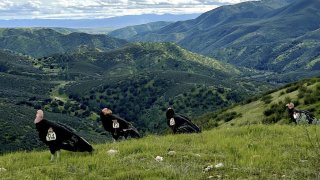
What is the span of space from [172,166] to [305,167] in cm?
329

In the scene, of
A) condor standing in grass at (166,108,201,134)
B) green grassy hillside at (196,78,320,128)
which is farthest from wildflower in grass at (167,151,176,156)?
green grassy hillside at (196,78,320,128)

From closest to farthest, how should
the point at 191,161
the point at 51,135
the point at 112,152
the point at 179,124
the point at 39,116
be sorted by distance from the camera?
1. the point at 191,161
2. the point at 51,135
3. the point at 39,116
4. the point at 112,152
5. the point at 179,124

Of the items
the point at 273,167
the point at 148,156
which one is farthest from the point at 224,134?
the point at 273,167

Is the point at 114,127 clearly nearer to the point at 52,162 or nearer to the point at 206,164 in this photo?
the point at 52,162

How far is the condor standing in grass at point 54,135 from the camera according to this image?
12416 mm

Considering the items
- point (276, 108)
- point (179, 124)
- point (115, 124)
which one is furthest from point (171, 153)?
point (276, 108)

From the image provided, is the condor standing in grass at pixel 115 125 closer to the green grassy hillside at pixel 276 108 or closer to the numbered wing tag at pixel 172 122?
the numbered wing tag at pixel 172 122

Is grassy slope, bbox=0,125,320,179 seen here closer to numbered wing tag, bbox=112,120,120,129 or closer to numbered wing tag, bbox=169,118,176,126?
numbered wing tag, bbox=112,120,120,129

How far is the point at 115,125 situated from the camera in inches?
647

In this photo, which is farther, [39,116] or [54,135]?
[39,116]

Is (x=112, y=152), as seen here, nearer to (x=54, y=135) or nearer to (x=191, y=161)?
(x=54, y=135)

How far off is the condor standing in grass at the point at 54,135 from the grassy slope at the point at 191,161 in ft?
1.36

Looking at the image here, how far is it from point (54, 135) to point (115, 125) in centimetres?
424

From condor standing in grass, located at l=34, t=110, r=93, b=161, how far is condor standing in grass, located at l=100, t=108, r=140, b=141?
121 inches
